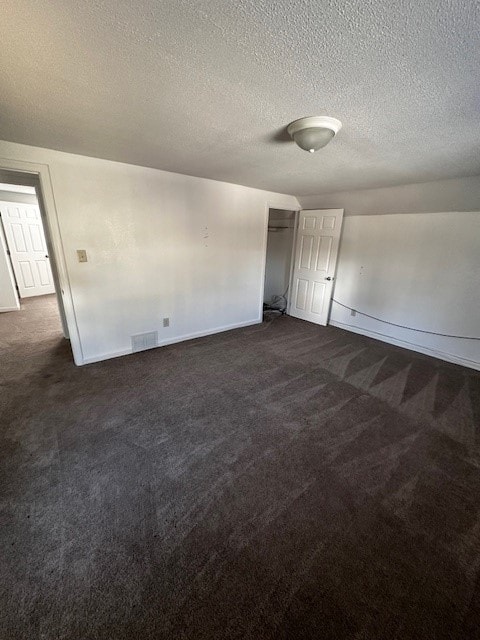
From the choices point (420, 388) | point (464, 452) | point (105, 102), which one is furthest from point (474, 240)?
point (105, 102)

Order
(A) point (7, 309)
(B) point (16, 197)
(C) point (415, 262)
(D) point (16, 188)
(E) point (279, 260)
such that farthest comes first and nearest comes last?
(E) point (279, 260) < (B) point (16, 197) < (D) point (16, 188) < (A) point (7, 309) < (C) point (415, 262)

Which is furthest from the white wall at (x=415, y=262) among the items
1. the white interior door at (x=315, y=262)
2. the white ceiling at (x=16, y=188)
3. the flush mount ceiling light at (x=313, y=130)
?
the white ceiling at (x=16, y=188)

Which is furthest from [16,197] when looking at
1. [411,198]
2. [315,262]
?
[411,198]

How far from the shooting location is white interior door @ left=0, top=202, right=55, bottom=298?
5.43 m

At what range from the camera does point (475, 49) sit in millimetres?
981

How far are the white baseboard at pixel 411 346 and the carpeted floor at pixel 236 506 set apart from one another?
49 cm

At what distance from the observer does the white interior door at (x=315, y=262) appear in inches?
171

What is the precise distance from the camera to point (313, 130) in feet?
5.43

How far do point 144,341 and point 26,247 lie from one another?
14.7ft

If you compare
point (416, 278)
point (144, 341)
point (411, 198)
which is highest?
point (411, 198)

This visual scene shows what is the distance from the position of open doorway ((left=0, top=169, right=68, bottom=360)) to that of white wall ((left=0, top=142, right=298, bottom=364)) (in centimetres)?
135

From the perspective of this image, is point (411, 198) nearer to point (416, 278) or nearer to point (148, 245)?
point (416, 278)

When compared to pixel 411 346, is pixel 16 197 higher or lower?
higher

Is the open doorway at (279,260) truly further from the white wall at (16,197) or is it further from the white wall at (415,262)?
the white wall at (16,197)
